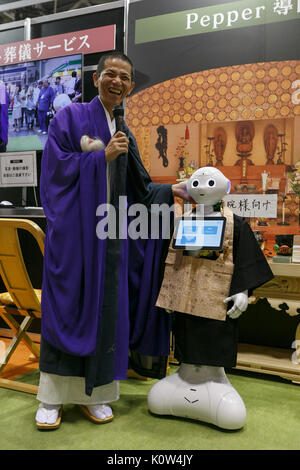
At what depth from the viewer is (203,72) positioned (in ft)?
9.90

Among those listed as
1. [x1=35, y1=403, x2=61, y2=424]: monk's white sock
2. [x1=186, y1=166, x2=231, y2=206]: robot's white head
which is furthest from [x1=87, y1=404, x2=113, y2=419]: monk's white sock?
[x1=186, y1=166, x2=231, y2=206]: robot's white head

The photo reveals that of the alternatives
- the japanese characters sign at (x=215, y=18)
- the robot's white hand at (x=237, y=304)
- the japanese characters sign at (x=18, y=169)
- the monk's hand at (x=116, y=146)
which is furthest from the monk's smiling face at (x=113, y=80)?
the japanese characters sign at (x=18, y=169)

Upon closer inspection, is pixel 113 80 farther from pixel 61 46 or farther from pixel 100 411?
pixel 61 46

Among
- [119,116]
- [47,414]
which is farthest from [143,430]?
[119,116]

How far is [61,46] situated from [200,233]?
2.36 meters

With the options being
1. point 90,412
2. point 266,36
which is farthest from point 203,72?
point 90,412

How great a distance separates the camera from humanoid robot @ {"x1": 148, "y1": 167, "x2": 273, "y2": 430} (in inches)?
78.0

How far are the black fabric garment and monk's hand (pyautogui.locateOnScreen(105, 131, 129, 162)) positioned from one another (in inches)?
26.5

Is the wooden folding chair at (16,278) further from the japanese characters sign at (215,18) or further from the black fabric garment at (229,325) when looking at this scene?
the japanese characters sign at (215,18)

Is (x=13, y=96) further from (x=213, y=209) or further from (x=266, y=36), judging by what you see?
(x=213, y=209)

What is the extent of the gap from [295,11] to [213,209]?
5.21 feet

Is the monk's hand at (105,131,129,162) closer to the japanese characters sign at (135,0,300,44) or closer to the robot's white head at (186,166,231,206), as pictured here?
the robot's white head at (186,166,231,206)

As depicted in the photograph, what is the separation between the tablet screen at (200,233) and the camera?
2.00m

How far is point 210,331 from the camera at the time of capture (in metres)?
2.02
